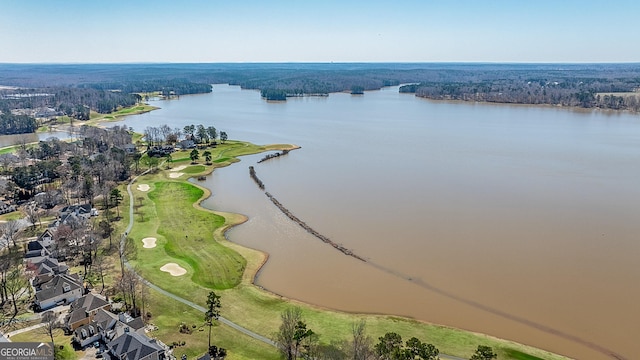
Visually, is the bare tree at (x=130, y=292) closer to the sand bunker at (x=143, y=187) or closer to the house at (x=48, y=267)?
the house at (x=48, y=267)

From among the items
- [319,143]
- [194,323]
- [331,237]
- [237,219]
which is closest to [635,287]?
[331,237]

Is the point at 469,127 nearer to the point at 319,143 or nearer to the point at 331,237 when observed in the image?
the point at 319,143

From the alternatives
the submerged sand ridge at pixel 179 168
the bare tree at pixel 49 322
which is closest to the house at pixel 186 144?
the submerged sand ridge at pixel 179 168

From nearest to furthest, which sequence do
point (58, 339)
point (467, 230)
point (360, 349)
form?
point (360, 349)
point (58, 339)
point (467, 230)

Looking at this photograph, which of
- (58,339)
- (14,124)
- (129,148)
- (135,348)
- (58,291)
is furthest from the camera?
(14,124)

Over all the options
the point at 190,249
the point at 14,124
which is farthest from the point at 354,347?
the point at 14,124

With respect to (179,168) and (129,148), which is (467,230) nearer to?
(179,168)
